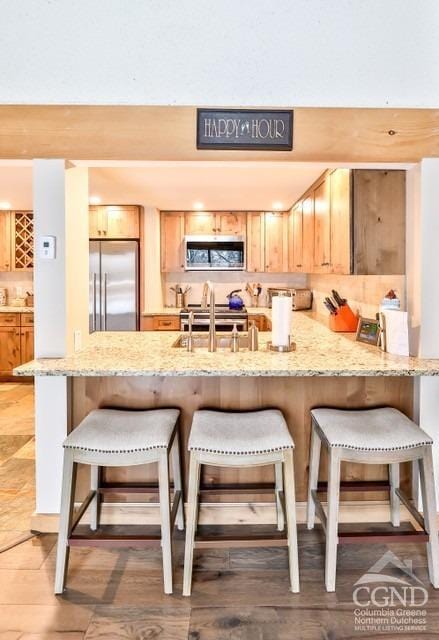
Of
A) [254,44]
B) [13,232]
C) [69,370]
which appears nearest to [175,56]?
[254,44]

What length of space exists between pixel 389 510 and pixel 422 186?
5.48 ft

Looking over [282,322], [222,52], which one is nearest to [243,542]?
[282,322]

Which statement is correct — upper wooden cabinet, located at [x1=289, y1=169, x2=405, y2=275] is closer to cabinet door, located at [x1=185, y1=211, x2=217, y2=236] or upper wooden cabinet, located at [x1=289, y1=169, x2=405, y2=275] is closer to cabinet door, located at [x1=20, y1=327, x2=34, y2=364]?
cabinet door, located at [x1=185, y1=211, x2=217, y2=236]

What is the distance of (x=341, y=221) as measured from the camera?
9.25 ft

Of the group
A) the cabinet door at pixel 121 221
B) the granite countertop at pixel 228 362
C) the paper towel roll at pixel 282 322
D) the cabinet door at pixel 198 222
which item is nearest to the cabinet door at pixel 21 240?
the cabinet door at pixel 121 221

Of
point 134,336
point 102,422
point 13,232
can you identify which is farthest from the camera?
point 13,232

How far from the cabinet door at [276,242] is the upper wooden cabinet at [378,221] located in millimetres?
2797

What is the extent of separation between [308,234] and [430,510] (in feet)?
9.13

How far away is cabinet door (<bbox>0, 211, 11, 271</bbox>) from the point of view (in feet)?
18.1

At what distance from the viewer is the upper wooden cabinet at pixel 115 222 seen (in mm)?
5102

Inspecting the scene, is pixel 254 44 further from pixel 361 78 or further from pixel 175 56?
pixel 361 78

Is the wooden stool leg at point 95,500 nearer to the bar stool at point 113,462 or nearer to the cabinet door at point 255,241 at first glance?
A: the bar stool at point 113,462

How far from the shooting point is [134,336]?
293 cm

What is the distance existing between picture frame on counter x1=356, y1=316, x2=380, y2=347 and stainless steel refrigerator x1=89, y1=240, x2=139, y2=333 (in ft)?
10.1
